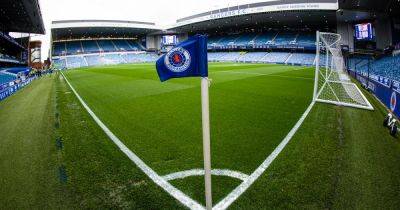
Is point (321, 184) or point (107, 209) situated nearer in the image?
point (107, 209)

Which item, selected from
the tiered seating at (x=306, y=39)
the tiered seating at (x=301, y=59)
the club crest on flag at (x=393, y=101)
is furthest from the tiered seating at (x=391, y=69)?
the tiered seating at (x=306, y=39)

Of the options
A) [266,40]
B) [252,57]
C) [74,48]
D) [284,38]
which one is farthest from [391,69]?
[74,48]

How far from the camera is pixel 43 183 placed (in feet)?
15.3

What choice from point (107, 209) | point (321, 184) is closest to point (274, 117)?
point (321, 184)

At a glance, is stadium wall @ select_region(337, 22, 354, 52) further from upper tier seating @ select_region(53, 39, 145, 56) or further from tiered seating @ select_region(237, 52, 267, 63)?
upper tier seating @ select_region(53, 39, 145, 56)

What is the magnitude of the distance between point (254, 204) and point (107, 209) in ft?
7.24

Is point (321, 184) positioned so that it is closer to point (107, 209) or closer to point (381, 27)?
point (107, 209)

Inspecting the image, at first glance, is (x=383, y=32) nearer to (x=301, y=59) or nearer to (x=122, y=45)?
(x=301, y=59)

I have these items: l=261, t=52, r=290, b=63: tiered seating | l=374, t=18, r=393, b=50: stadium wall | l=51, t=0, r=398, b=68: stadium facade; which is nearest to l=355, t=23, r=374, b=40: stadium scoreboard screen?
l=51, t=0, r=398, b=68: stadium facade

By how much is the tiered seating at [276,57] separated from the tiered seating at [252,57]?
1417 mm

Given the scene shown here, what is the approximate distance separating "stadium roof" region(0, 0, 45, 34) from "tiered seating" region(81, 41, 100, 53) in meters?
28.5

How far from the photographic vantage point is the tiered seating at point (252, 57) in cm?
6097

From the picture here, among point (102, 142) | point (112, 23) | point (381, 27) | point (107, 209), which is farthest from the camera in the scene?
point (112, 23)

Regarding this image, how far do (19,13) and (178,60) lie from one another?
44.7 metres
